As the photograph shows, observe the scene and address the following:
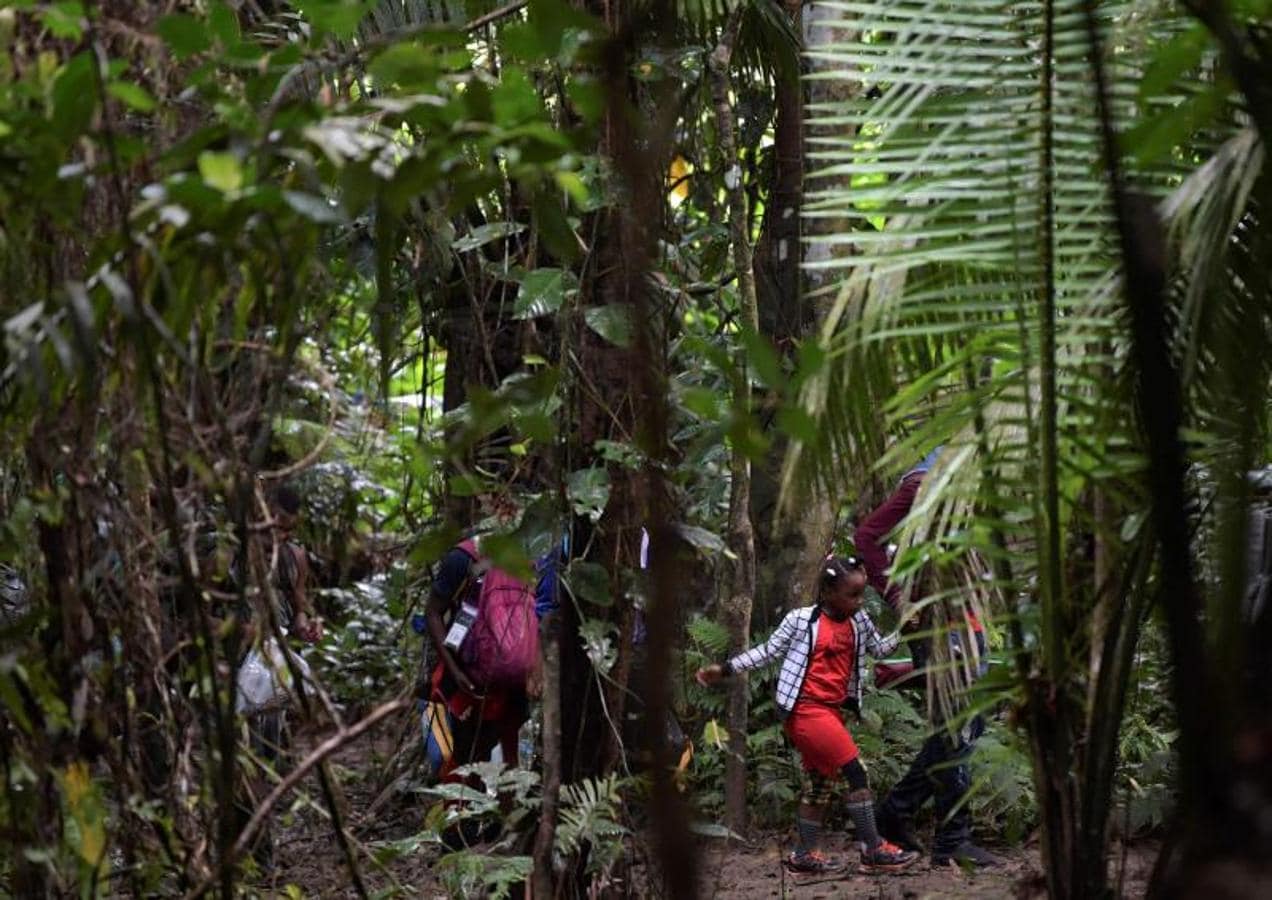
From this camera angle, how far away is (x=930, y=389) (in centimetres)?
320

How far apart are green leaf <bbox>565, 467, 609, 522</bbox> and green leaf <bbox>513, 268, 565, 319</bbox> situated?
0.44m

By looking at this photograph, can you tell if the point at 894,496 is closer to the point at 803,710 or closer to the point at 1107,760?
the point at 803,710

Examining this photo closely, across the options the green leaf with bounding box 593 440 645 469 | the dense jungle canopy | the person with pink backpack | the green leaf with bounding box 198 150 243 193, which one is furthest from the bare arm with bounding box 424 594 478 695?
the green leaf with bounding box 198 150 243 193

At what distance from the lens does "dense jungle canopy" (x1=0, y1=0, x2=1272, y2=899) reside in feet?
4.69

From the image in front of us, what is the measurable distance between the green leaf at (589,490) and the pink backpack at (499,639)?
139 cm

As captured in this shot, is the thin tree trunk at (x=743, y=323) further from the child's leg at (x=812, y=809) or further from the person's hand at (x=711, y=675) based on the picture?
the child's leg at (x=812, y=809)

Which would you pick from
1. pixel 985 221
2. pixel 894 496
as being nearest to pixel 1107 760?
pixel 985 221

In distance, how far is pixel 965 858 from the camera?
5.91m

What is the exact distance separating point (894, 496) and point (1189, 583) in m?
4.59

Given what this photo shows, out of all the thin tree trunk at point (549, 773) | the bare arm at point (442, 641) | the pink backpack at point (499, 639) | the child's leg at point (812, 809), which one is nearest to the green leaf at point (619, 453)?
the thin tree trunk at point (549, 773)

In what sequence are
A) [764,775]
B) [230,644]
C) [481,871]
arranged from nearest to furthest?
[230,644]
[481,871]
[764,775]

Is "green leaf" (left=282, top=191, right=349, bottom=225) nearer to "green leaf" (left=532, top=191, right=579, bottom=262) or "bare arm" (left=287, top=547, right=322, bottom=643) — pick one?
"green leaf" (left=532, top=191, right=579, bottom=262)

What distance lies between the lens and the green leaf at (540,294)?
13.6 ft

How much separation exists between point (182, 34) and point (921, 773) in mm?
4793
